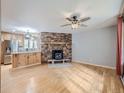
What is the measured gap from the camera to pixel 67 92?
3.01 metres

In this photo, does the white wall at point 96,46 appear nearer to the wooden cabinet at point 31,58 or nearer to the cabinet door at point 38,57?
the cabinet door at point 38,57

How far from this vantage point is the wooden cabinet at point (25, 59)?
6.03 meters

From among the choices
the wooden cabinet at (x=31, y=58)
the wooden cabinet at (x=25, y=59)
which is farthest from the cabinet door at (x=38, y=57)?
the wooden cabinet at (x=31, y=58)

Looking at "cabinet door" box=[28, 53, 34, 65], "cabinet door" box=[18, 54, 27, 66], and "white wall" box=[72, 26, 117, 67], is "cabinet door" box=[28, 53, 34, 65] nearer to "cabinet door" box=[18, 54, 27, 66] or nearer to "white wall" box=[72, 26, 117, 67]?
"cabinet door" box=[18, 54, 27, 66]

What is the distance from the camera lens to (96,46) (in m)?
6.98

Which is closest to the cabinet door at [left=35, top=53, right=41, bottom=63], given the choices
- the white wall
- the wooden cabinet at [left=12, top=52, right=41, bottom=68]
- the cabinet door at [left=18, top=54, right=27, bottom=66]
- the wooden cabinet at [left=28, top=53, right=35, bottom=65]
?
the wooden cabinet at [left=12, top=52, right=41, bottom=68]

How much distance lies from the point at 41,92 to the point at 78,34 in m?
6.13

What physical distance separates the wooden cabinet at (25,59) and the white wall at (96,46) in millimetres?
2997

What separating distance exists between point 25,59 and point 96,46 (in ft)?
15.2

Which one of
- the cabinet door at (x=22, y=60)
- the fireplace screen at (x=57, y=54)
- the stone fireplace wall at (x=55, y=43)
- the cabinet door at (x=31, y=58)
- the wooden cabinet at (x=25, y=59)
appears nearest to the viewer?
the wooden cabinet at (x=25, y=59)

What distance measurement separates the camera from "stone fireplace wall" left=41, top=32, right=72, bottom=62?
26.9 ft

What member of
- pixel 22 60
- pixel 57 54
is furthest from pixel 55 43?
pixel 22 60

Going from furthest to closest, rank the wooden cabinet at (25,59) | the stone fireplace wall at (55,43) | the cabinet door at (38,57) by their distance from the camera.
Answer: the stone fireplace wall at (55,43), the cabinet door at (38,57), the wooden cabinet at (25,59)

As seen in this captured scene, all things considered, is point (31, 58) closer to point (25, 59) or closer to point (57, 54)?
point (25, 59)
